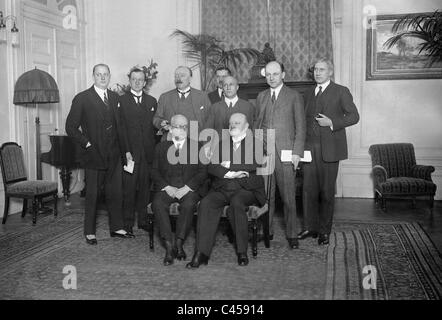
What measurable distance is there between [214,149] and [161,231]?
881mm

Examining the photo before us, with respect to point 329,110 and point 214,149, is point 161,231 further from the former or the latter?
point 329,110

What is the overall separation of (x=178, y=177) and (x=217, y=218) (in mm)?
591

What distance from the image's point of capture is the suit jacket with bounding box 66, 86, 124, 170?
494cm

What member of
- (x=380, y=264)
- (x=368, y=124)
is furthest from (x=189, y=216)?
(x=368, y=124)

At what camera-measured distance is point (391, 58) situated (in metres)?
7.49

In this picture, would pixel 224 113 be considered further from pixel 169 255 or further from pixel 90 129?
pixel 169 255

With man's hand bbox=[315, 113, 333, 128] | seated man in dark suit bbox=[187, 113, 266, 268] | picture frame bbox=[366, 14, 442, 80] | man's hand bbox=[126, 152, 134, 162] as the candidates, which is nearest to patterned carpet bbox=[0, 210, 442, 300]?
seated man in dark suit bbox=[187, 113, 266, 268]

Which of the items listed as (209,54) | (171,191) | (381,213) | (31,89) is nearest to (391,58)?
(381,213)

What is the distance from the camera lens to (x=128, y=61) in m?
8.48

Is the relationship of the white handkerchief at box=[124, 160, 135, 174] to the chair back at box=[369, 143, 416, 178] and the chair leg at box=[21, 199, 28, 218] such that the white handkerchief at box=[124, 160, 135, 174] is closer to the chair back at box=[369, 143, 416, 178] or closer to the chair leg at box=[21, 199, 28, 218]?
the chair leg at box=[21, 199, 28, 218]

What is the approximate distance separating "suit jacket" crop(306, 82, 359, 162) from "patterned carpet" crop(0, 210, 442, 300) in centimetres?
89

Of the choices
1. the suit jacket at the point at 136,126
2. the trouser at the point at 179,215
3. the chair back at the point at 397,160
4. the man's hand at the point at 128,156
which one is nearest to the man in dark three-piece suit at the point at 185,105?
the suit jacket at the point at 136,126

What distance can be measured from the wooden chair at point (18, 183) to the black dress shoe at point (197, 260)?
252 cm
